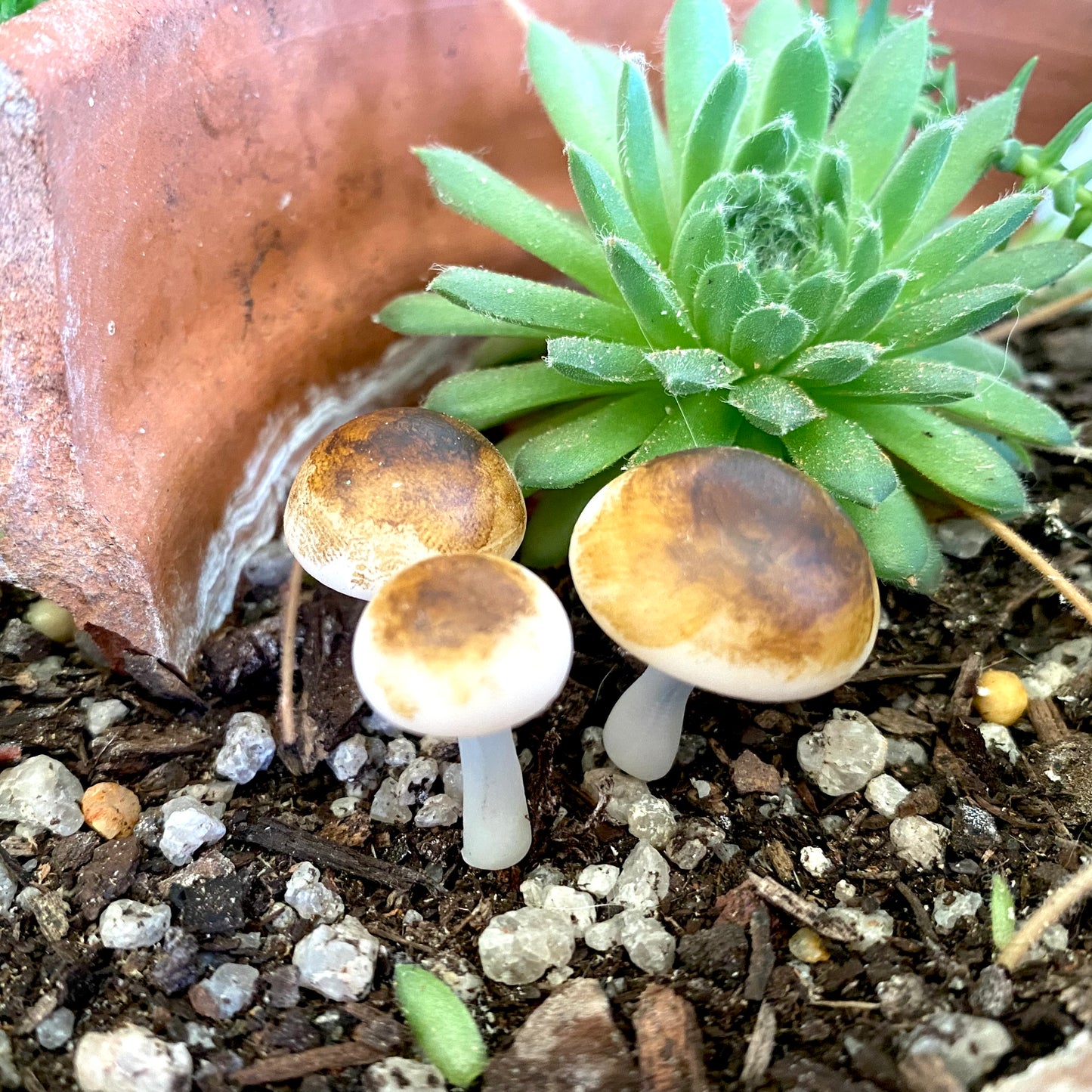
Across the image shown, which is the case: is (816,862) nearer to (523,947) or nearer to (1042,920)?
(1042,920)

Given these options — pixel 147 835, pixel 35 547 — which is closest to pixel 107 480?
pixel 35 547

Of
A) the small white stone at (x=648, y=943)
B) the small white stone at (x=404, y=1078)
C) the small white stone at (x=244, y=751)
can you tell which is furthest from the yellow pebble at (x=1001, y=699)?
the small white stone at (x=244, y=751)

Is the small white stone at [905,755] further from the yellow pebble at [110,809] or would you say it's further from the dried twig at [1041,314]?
the yellow pebble at [110,809]

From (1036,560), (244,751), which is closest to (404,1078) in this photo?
(244,751)

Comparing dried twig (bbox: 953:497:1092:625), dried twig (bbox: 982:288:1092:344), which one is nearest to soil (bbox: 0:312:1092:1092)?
dried twig (bbox: 953:497:1092:625)

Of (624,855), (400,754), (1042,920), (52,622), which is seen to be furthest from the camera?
(52,622)
